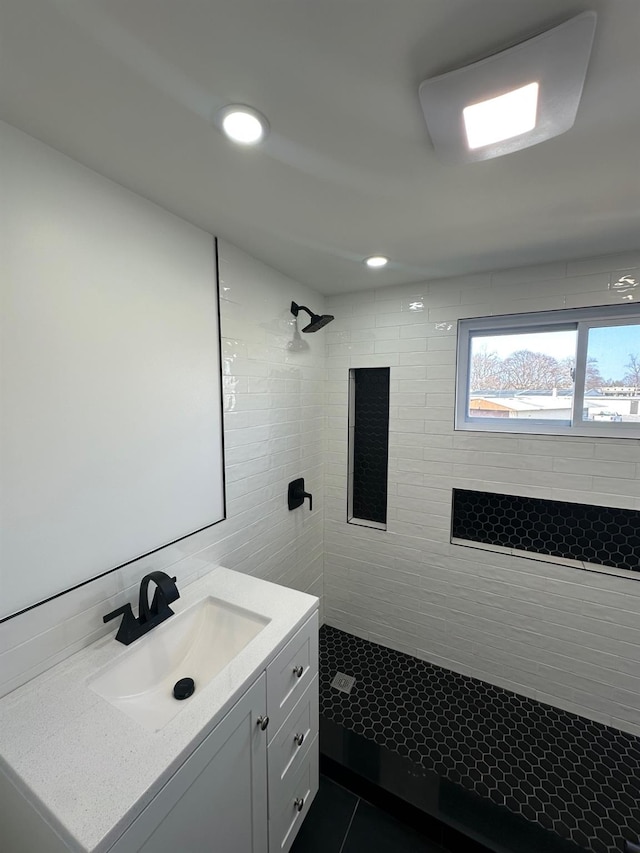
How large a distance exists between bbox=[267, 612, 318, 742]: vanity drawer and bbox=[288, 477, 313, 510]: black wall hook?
0.83 metres

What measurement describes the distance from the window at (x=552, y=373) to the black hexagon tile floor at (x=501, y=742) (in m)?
1.50

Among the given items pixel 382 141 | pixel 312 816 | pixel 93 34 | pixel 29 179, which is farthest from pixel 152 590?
pixel 382 141

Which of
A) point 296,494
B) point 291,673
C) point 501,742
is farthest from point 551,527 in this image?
point 291,673

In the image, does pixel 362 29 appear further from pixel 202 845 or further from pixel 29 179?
pixel 202 845

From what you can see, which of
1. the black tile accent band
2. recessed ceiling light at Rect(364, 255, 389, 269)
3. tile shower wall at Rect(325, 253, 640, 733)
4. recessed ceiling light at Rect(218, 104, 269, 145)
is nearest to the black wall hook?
tile shower wall at Rect(325, 253, 640, 733)

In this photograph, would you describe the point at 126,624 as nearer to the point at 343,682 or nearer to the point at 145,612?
the point at 145,612

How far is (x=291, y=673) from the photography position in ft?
3.88

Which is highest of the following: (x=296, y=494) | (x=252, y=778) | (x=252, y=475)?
(x=252, y=475)

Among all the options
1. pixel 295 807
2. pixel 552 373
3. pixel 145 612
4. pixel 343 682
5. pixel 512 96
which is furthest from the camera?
pixel 343 682

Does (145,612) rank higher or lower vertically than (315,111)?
lower

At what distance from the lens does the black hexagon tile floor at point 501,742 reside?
1393 mm

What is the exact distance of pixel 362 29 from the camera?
62 centimetres

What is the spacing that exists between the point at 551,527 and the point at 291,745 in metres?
1.65

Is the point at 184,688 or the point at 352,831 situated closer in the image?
the point at 184,688
